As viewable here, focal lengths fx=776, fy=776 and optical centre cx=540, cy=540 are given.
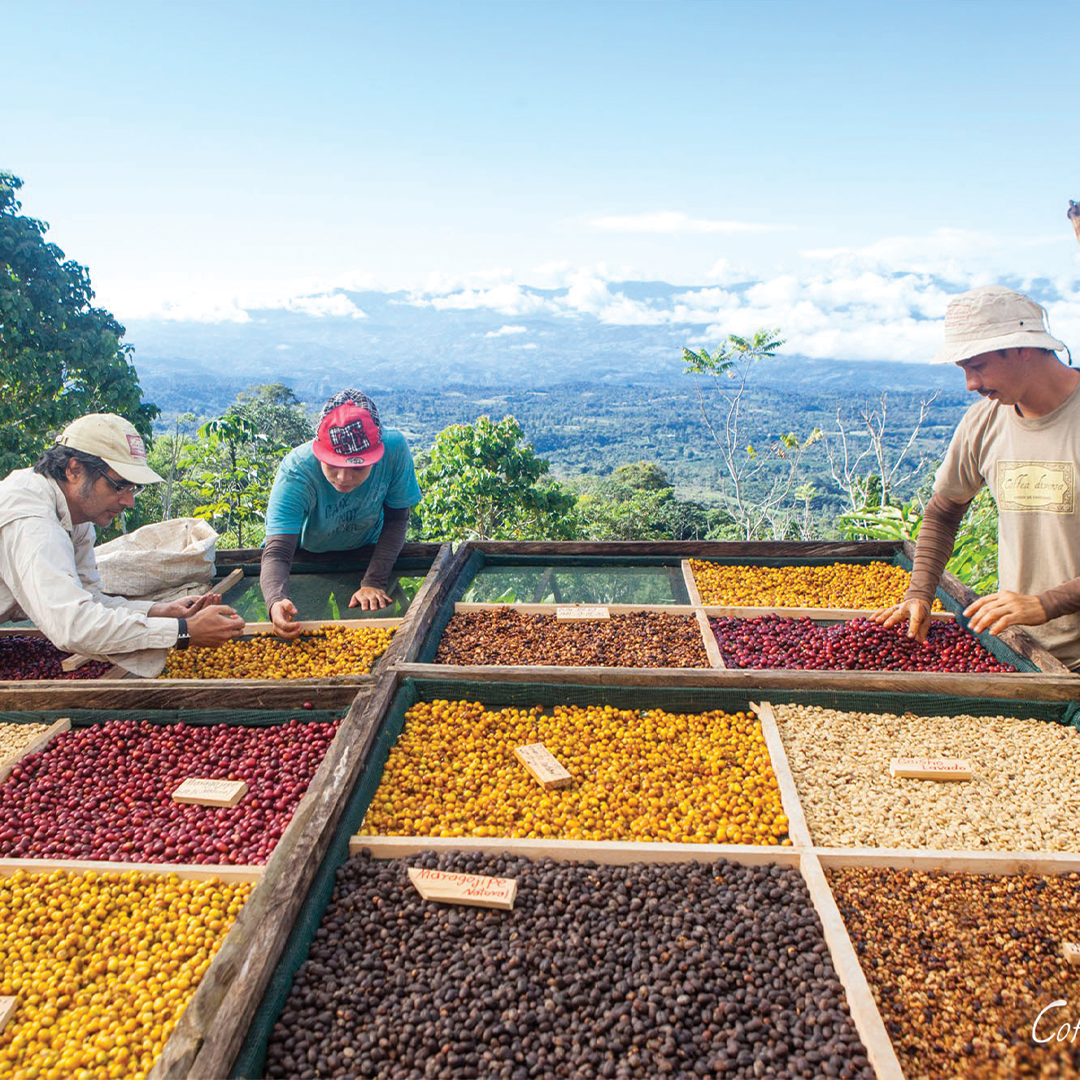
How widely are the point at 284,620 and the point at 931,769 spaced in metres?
2.49

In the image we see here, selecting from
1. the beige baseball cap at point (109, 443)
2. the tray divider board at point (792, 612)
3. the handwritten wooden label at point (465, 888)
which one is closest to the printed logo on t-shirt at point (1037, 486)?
the tray divider board at point (792, 612)

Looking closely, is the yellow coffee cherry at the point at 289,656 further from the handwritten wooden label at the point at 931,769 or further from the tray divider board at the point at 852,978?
the handwritten wooden label at the point at 931,769

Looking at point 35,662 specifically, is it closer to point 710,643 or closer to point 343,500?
point 343,500

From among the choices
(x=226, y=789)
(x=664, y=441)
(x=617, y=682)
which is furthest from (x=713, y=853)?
(x=664, y=441)

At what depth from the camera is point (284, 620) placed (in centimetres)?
331

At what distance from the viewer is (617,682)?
2746 mm

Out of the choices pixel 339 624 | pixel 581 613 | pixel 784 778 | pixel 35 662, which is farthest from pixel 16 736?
pixel 784 778

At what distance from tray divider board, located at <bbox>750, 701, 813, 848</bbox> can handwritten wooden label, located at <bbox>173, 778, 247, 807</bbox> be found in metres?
1.54

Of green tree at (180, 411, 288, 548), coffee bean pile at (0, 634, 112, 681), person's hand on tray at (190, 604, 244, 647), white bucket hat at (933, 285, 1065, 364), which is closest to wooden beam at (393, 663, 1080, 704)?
person's hand on tray at (190, 604, 244, 647)

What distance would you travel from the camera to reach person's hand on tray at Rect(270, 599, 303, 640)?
330 cm

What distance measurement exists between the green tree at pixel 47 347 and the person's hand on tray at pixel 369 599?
14651 mm

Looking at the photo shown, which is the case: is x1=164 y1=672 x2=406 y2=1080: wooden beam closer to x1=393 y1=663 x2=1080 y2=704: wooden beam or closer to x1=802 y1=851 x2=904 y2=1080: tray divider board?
x1=393 y1=663 x2=1080 y2=704: wooden beam

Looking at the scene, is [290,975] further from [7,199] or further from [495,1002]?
[7,199]

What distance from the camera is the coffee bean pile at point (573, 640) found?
3141mm
